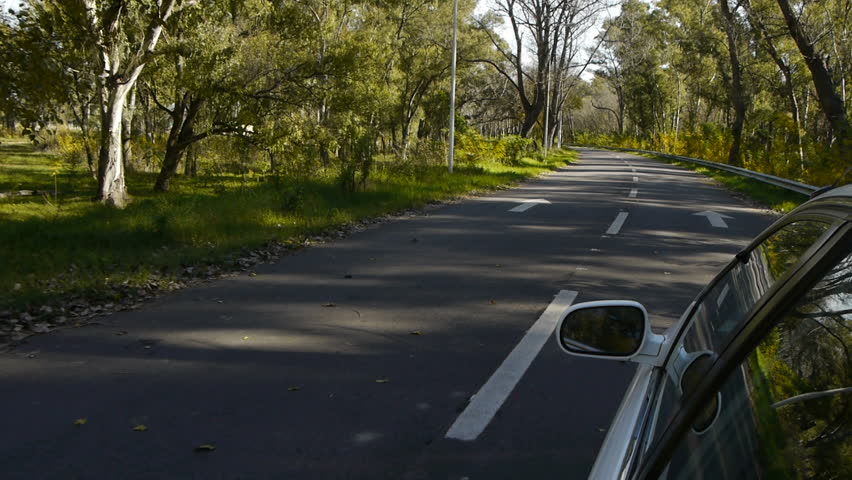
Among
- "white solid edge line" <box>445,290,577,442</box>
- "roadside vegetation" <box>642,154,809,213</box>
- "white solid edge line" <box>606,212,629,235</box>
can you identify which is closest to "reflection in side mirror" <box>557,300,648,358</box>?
"white solid edge line" <box>445,290,577,442</box>

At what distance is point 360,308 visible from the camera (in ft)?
21.8

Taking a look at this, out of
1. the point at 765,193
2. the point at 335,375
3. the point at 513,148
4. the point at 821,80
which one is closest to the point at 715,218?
the point at 821,80

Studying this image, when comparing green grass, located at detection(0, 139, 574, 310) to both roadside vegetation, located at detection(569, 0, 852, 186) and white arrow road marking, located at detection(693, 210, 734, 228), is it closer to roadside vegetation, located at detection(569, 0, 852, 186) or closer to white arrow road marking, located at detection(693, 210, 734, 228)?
white arrow road marking, located at detection(693, 210, 734, 228)

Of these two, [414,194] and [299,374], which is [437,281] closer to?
[299,374]

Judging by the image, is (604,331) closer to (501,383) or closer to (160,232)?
(501,383)

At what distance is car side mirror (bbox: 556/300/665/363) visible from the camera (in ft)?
7.42

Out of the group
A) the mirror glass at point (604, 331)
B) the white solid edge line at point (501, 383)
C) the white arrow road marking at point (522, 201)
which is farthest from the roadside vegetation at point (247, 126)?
the mirror glass at point (604, 331)

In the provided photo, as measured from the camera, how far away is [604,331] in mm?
2311

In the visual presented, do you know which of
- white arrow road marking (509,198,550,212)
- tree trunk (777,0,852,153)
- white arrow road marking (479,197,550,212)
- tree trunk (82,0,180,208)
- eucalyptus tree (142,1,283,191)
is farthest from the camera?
eucalyptus tree (142,1,283,191)

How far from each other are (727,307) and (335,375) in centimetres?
319

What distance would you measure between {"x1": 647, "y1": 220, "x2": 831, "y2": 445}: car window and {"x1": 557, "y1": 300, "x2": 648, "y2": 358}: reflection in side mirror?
140 millimetres

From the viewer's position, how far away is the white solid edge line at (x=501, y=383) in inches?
152

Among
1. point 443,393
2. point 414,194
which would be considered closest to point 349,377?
point 443,393

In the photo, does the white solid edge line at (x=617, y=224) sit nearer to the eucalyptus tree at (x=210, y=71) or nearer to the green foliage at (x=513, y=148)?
the eucalyptus tree at (x=210, y=71)
